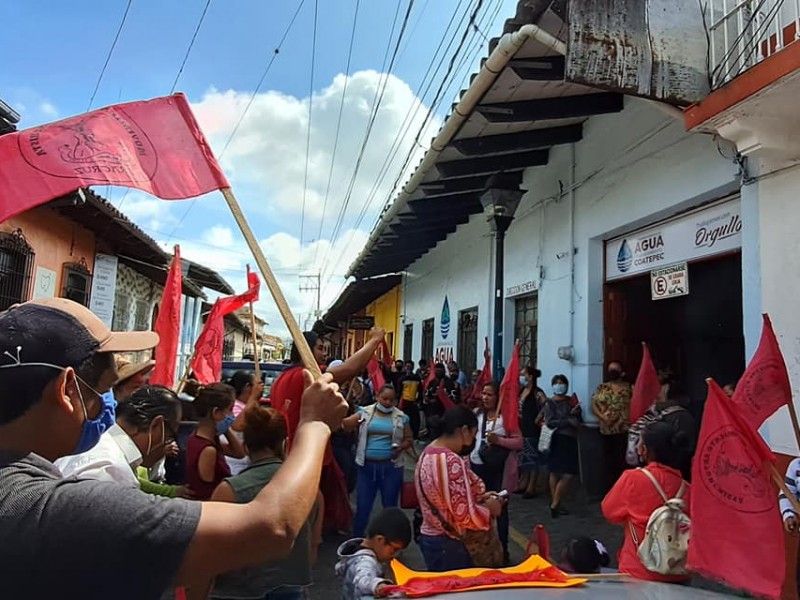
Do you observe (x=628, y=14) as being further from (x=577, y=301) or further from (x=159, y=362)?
(x=159, y=362)

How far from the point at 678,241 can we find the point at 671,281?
43 cm

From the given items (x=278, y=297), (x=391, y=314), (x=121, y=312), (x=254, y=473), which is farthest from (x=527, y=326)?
(x=391, y=314)

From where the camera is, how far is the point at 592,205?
25.7ft

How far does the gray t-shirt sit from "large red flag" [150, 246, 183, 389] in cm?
474

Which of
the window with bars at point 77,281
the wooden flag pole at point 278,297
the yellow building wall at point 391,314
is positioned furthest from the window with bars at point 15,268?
the yellow building wall at point 391,314

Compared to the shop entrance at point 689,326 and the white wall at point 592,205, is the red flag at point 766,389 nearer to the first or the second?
the white wall at point 592,205

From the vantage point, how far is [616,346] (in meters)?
7.82

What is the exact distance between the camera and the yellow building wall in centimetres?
2058

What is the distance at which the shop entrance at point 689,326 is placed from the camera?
7836 mm

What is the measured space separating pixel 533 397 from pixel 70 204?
7.01 meters

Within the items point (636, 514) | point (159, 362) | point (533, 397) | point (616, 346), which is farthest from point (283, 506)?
A: point (616, 346)

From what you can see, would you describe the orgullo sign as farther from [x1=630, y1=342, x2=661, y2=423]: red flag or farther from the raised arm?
the raised arm

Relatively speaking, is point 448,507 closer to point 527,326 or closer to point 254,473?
point 254,473

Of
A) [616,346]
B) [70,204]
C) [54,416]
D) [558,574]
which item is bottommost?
[558,574]
